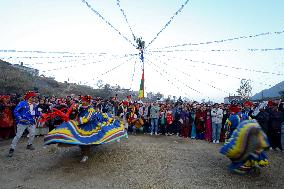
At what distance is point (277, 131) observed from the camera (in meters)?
11.3

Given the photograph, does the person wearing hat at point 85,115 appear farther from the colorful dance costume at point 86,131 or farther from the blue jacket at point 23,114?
the blue jacket at point 23,114

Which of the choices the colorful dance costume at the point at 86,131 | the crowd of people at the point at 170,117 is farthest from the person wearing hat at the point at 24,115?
the crowd of people at the point at 170,117

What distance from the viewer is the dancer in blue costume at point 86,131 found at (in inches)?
306

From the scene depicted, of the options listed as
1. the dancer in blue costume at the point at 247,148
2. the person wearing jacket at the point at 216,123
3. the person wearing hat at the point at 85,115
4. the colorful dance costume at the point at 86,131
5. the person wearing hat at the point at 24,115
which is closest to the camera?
the dancer in blue costume at the point at 247,148

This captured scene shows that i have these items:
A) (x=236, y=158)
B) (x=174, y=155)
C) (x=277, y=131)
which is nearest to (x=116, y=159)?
(x=174, y=155)

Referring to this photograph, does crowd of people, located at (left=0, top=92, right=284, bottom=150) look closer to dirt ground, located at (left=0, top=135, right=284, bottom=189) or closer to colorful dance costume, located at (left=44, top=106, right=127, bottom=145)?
dirt ground, located at (left=0, top=135, right=284, bottom=189)

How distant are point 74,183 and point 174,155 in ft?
12.6

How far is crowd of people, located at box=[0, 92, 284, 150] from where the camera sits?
38.1ft

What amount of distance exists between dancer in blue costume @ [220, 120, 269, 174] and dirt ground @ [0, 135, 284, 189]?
11.7 inches

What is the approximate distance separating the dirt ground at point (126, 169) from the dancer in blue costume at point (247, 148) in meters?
0.30

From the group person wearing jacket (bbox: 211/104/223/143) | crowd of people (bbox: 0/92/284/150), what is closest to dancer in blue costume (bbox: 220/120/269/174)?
crowd of people (bbox: 0/92/284/150)

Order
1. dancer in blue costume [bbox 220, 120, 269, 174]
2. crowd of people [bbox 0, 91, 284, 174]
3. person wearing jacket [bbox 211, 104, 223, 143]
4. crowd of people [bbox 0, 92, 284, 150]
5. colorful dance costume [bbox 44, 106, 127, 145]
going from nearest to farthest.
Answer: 1. dancer in blue costume [bbox 220, 120, 269, 174]
2. crowd of people [bbox 0, 91, 284, 174]
3. colorful dance costume [bbox 44, 106, 127, 145]
4. crowd of people [bbox 0, 92, 284, 150]
5. person wearing jacket [bbox 211, 104, 223, 143]

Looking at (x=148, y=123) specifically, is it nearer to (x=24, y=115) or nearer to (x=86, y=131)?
(x=24, y=115)

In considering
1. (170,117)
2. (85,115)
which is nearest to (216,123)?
(170,117)
